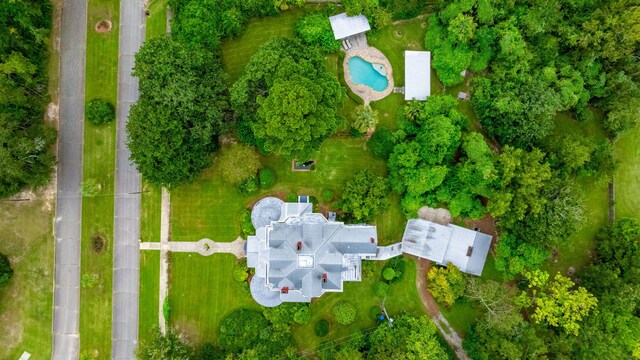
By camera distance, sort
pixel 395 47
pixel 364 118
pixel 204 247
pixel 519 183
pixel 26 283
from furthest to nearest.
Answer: pixel 395 47 < pixel 204 247 < pixel 26 283 < pixel 364 118 < pixel 519 183

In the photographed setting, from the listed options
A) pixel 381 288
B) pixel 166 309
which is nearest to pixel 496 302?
pixel 381 288

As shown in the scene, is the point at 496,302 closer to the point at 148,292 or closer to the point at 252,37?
the point at 148,292

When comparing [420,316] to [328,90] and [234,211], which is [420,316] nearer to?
[234,211]

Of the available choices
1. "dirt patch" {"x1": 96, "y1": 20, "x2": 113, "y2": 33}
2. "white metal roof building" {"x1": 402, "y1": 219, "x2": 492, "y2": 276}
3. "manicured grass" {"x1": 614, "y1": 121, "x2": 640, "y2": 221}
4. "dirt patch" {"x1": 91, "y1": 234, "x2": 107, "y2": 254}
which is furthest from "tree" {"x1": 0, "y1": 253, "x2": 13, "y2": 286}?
"manicured grass" {"x1": 614, "y1": 121, "x2": 640, "y2": 221}

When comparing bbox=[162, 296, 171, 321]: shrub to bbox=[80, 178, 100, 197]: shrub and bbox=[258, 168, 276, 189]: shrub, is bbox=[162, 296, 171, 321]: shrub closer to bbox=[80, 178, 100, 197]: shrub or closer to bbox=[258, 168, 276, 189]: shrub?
bbox=[80, 178, 100, 197]: shrub

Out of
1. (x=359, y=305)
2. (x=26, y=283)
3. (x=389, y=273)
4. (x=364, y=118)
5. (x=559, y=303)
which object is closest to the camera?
(x=559, y=303)

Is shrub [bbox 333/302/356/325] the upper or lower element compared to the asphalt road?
lower
